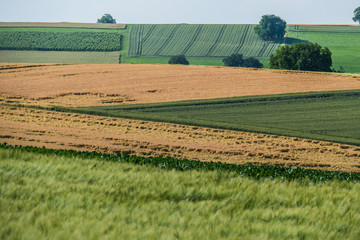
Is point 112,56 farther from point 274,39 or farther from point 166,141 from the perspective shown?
point 166,141

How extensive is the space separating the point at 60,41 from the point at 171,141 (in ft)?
236

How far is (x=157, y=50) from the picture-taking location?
93.1 metres

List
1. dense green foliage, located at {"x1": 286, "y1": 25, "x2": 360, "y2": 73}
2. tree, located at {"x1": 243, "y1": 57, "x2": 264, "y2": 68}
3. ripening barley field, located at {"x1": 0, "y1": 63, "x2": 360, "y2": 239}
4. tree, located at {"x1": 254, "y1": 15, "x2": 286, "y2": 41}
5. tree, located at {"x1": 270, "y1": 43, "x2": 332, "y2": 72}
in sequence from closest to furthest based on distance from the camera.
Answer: ripening barley field, located at {"x1": 0, "y1": 63, "x2": 360, "y2": 239}
tree, located at {"x1": 270, "y1": 43, "x2": 332, "y2": 72}
tree, located at {"x1": 243, "y1": 57, "x2": 264, "y2": 68}
dense green foliage, located at {"x1": 286, "y1": 25, "x2": 360, "y2": 73}
tree, located at {"x1": 254, "y1": 15, "x2": 286, "y2": 41}

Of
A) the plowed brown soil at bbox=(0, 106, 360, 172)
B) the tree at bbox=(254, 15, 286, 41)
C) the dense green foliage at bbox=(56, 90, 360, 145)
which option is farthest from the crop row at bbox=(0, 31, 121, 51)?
the plowed brown soil at bbox=(0, 106, 360, 172)

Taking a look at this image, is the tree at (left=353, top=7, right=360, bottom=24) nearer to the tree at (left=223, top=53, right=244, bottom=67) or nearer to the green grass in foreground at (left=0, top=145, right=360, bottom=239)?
the tree at (left=223, top=53, right=244, bottom=67)

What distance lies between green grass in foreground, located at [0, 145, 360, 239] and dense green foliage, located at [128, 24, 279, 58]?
76.6 meters

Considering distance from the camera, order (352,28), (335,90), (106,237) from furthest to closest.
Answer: (352,28), (335,90), (106,237)

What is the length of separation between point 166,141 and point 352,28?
91146mm

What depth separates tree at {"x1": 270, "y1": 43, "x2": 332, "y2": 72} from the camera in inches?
2579

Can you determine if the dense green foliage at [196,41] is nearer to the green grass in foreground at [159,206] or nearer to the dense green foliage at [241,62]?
the dense green foliage at [241,62]

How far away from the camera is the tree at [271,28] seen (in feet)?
326

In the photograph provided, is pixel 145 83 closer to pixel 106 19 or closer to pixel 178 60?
pixel 178 60

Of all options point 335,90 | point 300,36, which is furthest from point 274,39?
point 335,90

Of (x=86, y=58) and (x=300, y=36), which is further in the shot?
(x=300, y=36)
